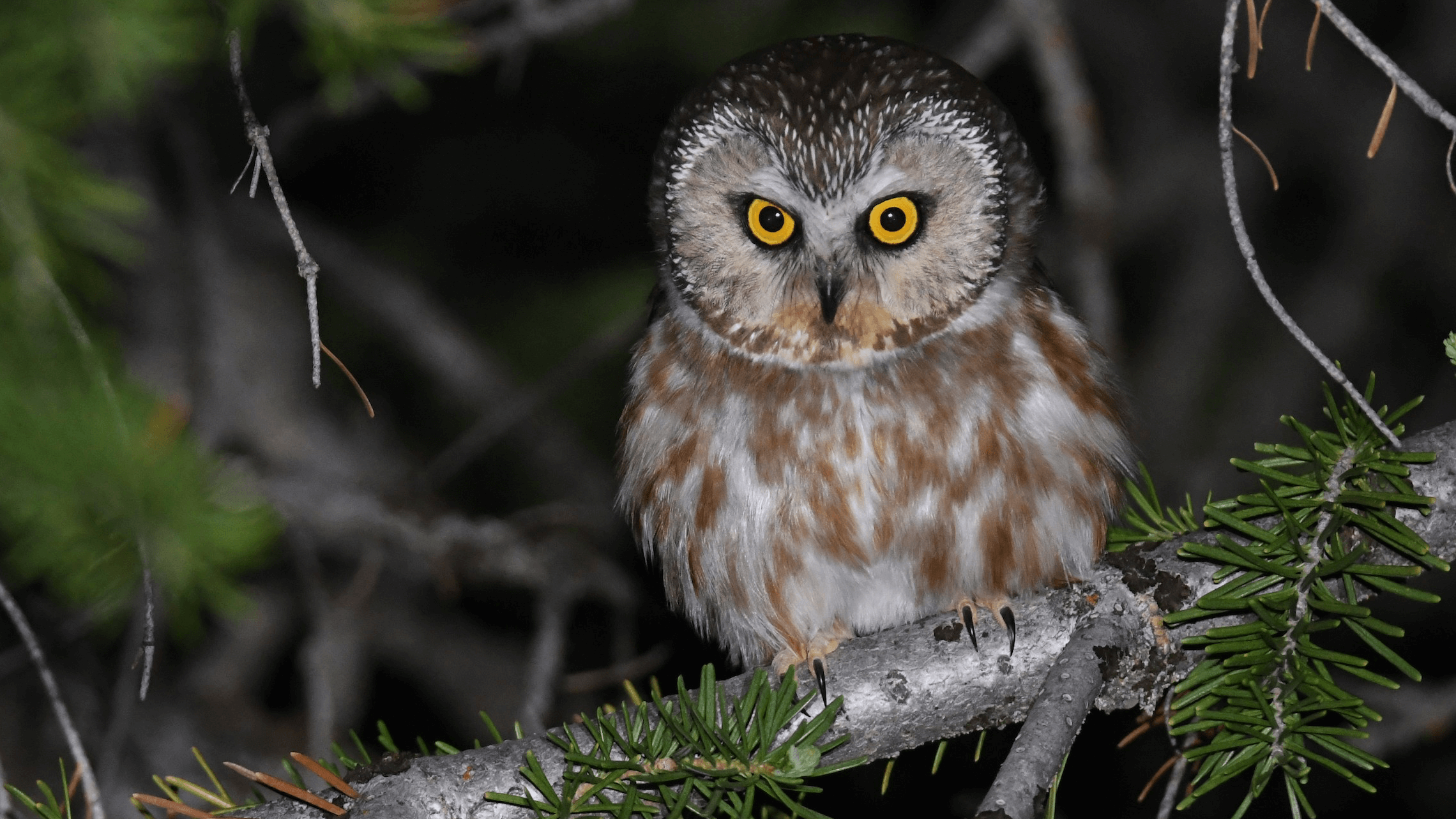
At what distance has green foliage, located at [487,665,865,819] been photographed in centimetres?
184

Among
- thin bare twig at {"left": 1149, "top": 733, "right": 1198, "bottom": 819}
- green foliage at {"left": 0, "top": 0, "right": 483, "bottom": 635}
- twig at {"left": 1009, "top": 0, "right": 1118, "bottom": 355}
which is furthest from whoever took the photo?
twig at {"left": 1009, "top": 0, "right": 1118, "bottom": 355}

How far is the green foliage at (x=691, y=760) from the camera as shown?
1.84 m

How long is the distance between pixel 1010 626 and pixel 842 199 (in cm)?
95

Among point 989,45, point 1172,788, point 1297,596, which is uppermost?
point 989,45

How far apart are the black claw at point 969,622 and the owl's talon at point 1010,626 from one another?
58 millimetres

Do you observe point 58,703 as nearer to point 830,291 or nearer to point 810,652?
point 810,652

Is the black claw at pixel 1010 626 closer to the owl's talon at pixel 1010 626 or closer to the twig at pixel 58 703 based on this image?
the owl's talon at pixel 1010 626

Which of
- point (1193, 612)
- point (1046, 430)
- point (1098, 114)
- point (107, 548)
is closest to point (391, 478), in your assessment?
point (107, 548)

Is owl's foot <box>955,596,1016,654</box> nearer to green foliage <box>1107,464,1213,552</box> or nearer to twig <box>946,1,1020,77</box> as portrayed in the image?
green foliage <box>1107,464,1213,552</box>

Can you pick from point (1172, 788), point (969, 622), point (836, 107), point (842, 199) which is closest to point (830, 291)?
point (842, 199)

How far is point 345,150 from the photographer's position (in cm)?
541

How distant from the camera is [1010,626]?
7.52ft

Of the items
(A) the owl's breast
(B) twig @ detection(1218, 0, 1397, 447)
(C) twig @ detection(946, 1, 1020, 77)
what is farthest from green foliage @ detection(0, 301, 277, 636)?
(C) twig @ detection(946, 1, 1020, 77)

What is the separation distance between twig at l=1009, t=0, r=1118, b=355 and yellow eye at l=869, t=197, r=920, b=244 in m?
1.11
